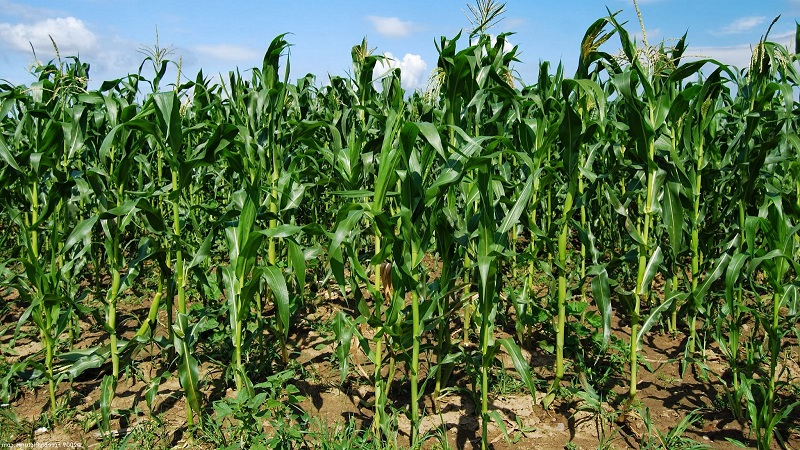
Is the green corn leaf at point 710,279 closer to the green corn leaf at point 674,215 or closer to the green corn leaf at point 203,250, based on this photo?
the green corn leaf at point 674,215

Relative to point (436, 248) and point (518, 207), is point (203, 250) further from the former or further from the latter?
point (518, 207)

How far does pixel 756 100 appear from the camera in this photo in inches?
148

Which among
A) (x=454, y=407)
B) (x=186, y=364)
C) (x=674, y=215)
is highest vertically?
(x=674, y=215)

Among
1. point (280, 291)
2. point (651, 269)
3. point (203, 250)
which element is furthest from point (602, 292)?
point (203, 250)

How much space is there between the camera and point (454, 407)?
3596 mm

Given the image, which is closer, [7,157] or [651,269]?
[651,269]

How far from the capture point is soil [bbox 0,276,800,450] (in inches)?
132

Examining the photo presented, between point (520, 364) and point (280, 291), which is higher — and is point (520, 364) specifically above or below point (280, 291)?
below

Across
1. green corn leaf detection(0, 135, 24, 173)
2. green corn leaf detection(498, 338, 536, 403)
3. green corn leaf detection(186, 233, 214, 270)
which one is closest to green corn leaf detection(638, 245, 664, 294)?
green corn leaf detection(498, 338, 536, 403)

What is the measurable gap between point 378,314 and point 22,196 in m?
3.75

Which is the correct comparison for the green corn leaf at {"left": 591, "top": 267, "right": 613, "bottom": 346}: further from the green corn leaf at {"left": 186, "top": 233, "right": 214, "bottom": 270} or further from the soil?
the green corn leaf at {"left": 186, "top": 233, "right": 214, "bottom": 270}

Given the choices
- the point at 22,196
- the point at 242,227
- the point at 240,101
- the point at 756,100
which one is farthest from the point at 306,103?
the point at 756,100

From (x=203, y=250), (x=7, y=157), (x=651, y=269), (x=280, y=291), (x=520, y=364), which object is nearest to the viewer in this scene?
(x=280, y=291)

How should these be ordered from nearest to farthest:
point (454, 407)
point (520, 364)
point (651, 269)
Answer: point (520, 364) → point (651, 269) → point (454, 407)
